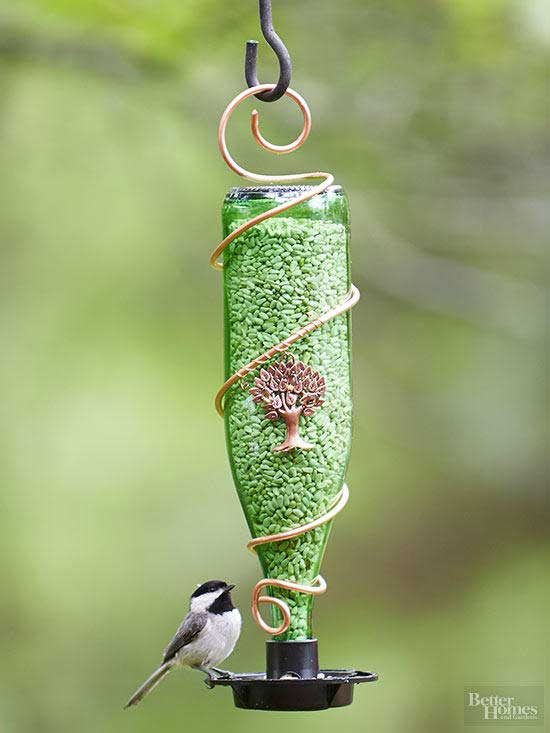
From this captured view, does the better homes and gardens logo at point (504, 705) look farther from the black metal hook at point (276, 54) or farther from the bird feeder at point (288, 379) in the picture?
the black metal hook at point (276, 54)

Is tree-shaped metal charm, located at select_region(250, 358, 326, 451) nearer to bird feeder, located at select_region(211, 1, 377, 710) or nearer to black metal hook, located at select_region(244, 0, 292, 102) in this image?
bird feeder, located at select_region(211, 1, 377, 710)

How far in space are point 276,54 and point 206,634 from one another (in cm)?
148

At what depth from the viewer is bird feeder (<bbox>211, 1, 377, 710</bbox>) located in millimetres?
3299

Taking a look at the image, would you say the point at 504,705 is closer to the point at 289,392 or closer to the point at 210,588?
the point at 210,588

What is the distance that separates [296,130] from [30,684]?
2.56m

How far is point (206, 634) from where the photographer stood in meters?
3.79

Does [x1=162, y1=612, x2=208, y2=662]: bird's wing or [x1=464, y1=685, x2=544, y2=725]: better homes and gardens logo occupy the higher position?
[x1=162, y1=612, x2=208, y2=662]: bird's wing

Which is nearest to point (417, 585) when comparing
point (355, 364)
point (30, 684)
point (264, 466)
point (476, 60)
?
point (355, 364)

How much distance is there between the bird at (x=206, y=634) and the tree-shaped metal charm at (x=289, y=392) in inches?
24.3

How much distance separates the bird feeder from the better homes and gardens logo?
312 centimetres

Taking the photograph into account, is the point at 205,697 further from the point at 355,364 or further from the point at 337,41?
the point at 337,41

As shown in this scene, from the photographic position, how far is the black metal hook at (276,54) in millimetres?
2969

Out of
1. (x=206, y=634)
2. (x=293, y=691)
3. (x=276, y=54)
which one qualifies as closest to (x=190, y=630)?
(x=206, y=634)

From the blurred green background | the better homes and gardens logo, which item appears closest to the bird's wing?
the blurred green background
